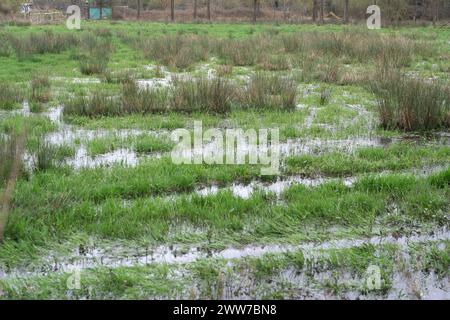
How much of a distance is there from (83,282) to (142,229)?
42.5 inches

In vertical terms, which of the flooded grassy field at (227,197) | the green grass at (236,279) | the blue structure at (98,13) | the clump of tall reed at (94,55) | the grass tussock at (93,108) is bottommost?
the green grass at (236,279)

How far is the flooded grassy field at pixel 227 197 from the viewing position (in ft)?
15.2

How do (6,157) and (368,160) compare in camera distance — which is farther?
(368,160)

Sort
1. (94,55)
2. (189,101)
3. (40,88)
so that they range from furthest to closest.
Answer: (94,55), (40,88), (189,101)

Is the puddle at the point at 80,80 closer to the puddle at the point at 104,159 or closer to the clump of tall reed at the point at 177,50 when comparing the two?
the clump of tall reed at the point at 177,50

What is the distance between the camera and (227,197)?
A: 6176 millimetres

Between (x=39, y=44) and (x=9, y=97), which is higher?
(x=39, y=44)

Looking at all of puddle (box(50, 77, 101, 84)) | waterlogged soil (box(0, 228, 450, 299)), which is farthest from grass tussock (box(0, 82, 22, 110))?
waterlogged soil (box(0, 228, 450, 299))

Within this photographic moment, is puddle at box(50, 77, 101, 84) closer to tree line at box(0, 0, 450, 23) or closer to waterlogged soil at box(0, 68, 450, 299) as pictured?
waterlogged soil at box(0, 68, 450, 299)

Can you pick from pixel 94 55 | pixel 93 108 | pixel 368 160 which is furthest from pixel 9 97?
pixel 94 55

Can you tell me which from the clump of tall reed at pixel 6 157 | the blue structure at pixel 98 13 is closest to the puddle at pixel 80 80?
the clump of tall reed at pixel 6 157

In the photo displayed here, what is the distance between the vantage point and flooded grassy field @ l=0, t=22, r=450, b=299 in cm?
462

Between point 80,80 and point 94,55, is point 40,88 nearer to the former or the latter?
point 80,80

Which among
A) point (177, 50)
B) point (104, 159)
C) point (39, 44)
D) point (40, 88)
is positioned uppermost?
point (39, 44)
